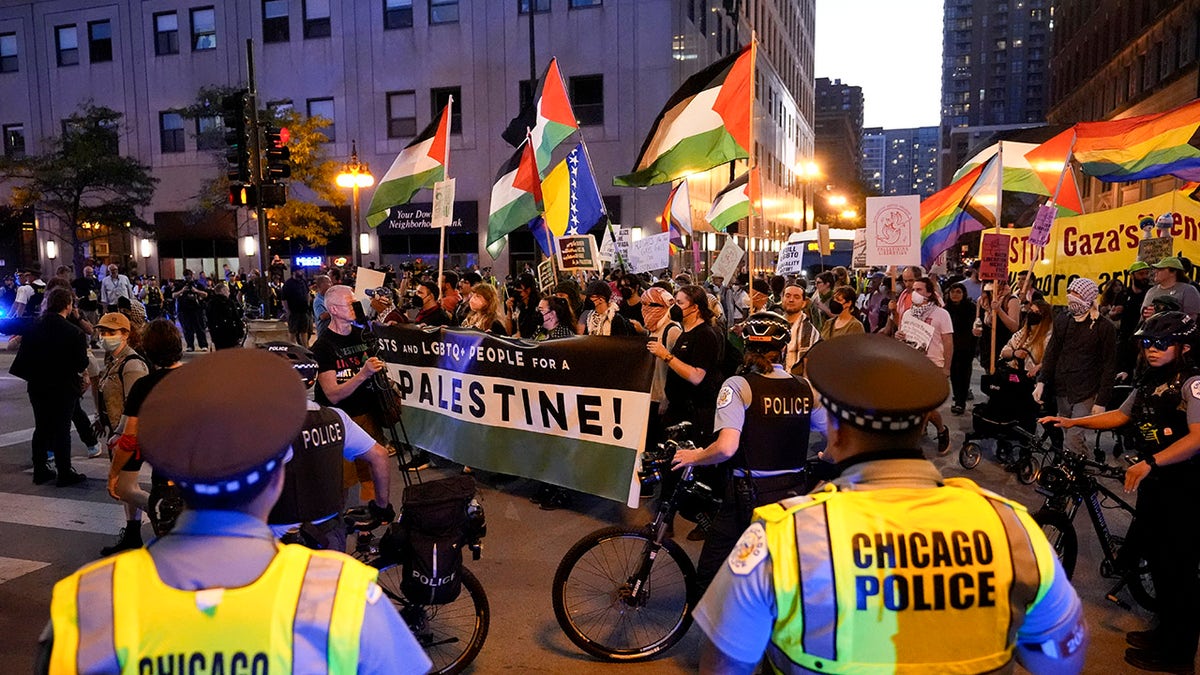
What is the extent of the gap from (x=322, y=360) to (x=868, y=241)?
23.6 ft

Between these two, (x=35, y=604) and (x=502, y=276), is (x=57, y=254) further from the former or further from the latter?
(x=35, y=604)

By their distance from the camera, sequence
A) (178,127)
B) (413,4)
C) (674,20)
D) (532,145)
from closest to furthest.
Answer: (532,145) < (674,20) < (413,4) < (178,127)

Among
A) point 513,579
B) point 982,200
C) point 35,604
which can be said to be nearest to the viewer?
point 35,604

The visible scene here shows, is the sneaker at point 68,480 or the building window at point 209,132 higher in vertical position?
the building window at point 209,132

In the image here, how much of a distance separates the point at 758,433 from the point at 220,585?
2782 mm

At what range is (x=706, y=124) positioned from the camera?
29.3 ft

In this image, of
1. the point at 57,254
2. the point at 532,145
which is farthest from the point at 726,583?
the point at 57,254

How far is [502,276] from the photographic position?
31.7m

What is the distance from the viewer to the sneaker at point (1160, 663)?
4.18m

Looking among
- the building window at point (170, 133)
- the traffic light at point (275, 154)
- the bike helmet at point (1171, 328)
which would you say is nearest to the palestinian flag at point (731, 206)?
the bike helmet at point (1171, 328)

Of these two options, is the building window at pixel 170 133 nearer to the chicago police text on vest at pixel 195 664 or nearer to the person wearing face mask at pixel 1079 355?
the person wearing face mask at pixel 1079 355

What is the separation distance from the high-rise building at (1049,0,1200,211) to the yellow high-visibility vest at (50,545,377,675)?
31210 mm

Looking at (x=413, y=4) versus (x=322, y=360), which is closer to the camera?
(x=322, y=360)

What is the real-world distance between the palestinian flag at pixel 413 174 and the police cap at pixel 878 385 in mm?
9038
